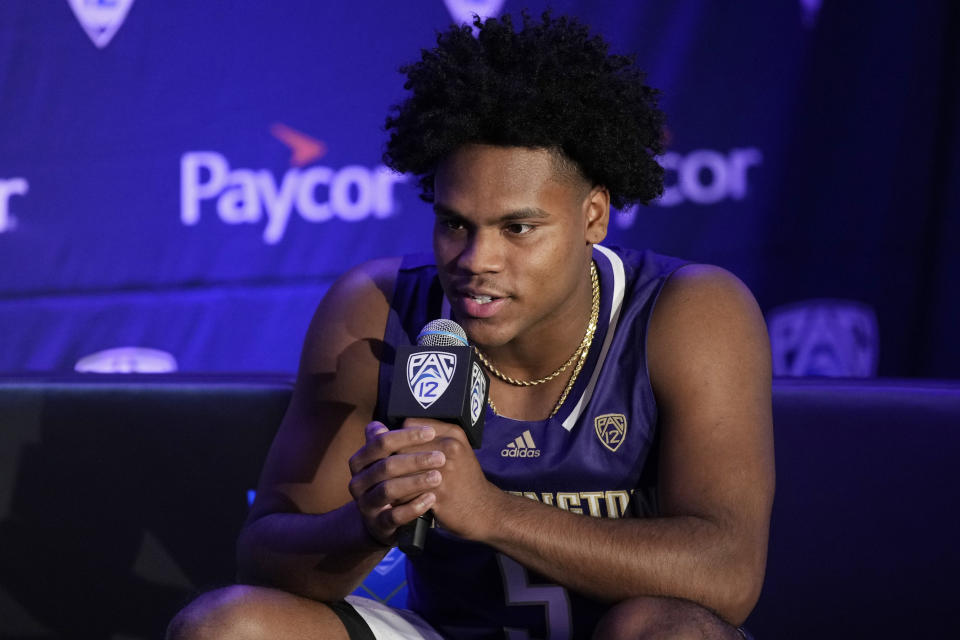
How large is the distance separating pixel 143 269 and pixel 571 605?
224 cm

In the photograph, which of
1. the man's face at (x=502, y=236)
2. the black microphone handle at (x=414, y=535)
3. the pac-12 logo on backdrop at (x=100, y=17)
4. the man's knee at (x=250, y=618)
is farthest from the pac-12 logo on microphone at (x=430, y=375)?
the pac-12 logo on backdrop at (x=100, y=17)

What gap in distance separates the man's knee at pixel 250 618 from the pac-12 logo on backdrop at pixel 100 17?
2496mm

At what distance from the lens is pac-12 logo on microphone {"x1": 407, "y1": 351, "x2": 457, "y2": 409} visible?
130cm

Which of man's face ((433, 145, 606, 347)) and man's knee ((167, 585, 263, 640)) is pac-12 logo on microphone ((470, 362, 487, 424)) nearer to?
man's face ((433, 145, 606, 347))

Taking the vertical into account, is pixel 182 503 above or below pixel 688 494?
below

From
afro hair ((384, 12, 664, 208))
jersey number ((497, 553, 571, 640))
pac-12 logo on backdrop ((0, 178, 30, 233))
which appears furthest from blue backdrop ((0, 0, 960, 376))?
jersey number ((497, 553, 571, 640))

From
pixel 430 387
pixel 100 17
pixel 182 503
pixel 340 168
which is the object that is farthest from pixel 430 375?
pixel 100 17

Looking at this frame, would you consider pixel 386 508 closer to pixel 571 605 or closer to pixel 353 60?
pixel 571 605

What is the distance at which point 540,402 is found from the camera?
1.81 m

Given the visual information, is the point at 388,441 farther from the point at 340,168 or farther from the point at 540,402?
the point at 340,168

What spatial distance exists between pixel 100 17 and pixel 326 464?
234 cm

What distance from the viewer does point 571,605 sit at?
1747 millimetres

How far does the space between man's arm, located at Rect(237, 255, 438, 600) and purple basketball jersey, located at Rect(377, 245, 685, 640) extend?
0.07 metres

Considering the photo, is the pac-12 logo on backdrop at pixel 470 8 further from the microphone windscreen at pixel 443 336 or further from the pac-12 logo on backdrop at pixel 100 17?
the microphone windscreen at pixel 443 336
